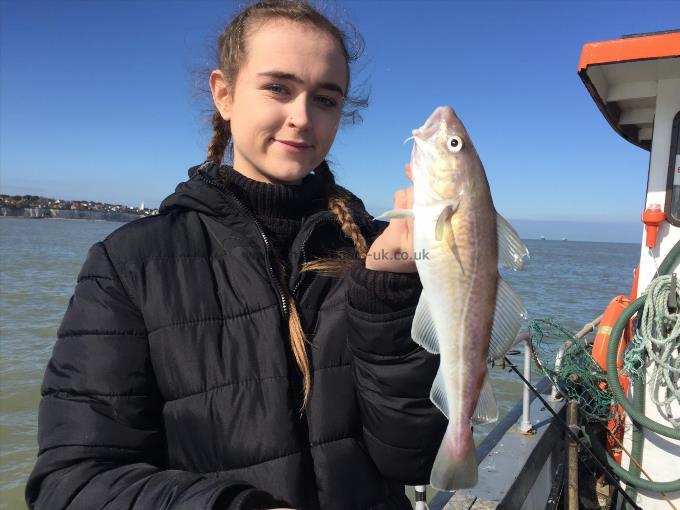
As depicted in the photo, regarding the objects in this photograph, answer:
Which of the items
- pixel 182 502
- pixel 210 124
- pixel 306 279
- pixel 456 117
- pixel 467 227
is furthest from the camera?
pixel 210 124

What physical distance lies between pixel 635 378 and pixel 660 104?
8.09 ft

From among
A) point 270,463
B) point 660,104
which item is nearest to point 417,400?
point 270,463

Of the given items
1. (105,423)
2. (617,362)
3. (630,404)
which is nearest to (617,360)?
(617,362)

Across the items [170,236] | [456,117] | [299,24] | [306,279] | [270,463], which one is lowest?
[270,463]

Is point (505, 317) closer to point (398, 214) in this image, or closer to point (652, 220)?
point (398, 214)

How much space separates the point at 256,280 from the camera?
1885 millimetres

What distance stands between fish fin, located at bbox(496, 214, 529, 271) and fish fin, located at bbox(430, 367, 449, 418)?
0.47 metres

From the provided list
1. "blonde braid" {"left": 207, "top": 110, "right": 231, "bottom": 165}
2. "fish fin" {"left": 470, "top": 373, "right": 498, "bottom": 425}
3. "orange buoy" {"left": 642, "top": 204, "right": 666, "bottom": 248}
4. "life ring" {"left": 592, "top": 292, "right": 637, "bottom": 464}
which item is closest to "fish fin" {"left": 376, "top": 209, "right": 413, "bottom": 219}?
"fish fin" {"left": 470, "top": 373, "right": 498, "bottom": 425}

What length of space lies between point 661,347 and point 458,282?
3.34 m

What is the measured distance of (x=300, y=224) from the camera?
7.15ft

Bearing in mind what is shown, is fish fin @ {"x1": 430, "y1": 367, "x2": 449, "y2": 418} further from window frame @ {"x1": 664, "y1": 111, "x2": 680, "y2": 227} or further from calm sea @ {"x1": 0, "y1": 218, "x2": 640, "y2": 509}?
window frame @ {"x1": 664, "y1": 111, "x2": 680, "y2": 227}

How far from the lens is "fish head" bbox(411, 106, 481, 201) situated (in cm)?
166

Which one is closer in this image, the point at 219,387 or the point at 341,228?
the point at 219,387

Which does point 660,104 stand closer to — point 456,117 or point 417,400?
point 456,117
